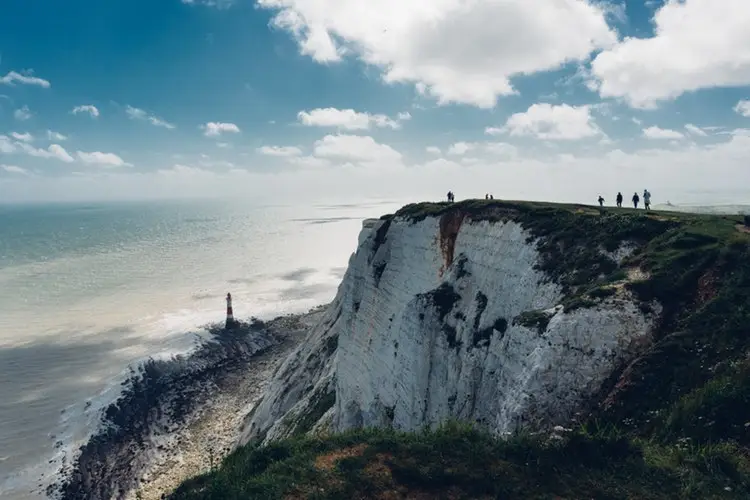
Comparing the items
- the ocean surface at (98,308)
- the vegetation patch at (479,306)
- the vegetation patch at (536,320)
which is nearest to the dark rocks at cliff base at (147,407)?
the ocean surface at (98,308)

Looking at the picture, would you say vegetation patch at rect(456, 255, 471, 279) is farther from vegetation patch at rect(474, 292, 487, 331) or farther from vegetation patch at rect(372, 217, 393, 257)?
vegetation patch at rect(372, 217, 393, 257)

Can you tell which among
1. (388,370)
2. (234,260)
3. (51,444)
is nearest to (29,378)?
(51,444)

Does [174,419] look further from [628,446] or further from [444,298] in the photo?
[628,446]

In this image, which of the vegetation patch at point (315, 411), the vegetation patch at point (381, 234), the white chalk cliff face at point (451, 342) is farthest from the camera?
the vegetation patch at point (381, 234)

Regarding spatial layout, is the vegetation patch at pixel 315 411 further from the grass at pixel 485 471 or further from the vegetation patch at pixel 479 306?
the grass at pixel 485 471

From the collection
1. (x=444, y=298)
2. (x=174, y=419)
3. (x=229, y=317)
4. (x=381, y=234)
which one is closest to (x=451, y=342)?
(x=444, y=298)

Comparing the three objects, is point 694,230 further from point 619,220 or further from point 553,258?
point 553,258

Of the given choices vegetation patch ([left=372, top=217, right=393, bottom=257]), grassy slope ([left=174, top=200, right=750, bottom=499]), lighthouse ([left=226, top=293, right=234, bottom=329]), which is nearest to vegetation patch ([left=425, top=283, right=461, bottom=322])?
grassy slope ([left=174, top=200, right=750, bottom=499])
